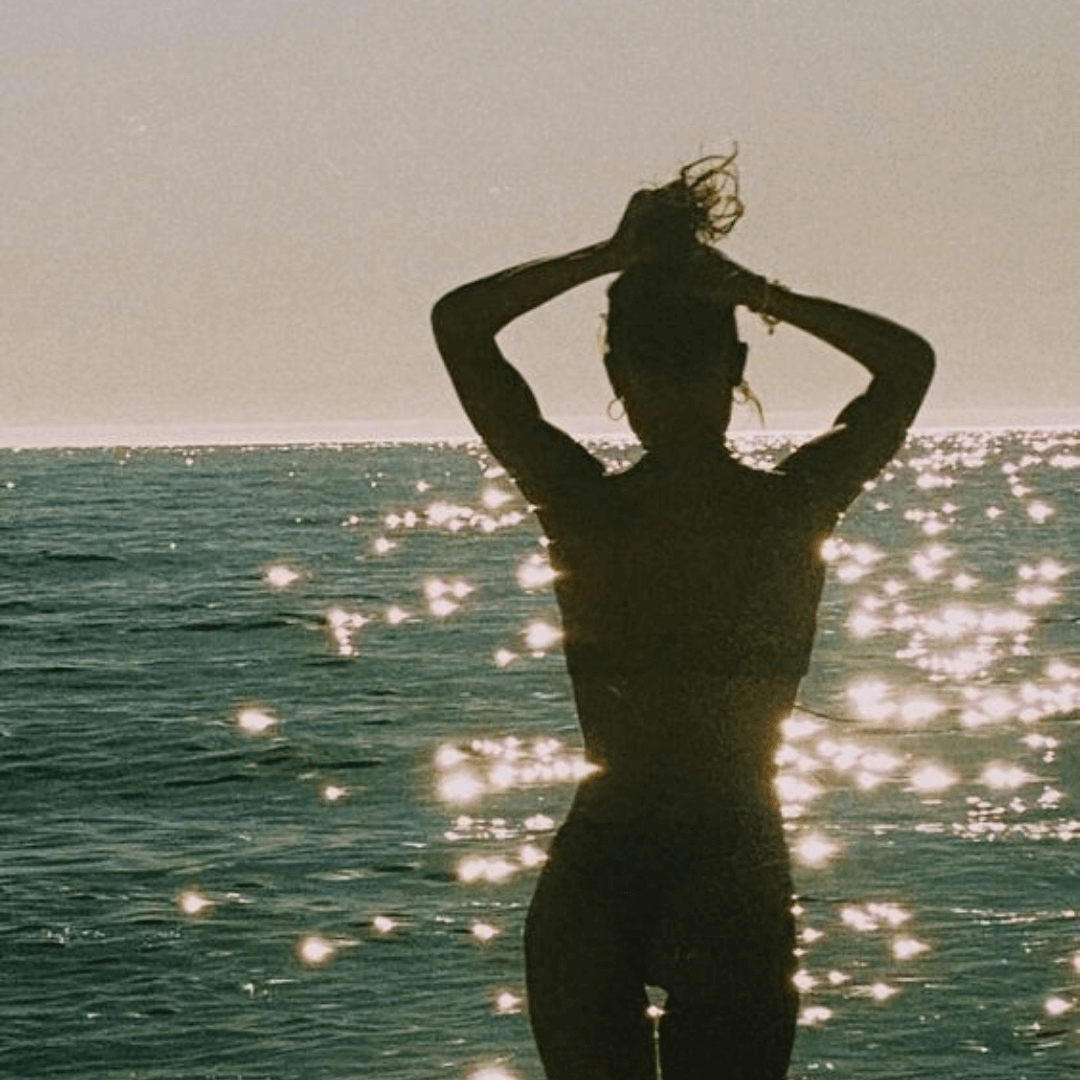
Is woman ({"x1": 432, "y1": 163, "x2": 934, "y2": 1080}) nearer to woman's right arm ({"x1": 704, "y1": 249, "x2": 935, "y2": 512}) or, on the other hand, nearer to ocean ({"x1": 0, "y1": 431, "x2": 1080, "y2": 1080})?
woman's right arm ({"x1": 704, "y1": 249, "x2": 935, "y2": 512})

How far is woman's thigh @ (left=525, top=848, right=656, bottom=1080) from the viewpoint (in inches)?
151

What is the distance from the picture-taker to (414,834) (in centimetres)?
1861

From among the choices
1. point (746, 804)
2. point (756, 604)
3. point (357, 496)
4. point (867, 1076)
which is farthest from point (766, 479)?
point (357, 496)

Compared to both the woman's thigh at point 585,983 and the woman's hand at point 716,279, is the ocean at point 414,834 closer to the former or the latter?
the woman's thigh at point 585,983

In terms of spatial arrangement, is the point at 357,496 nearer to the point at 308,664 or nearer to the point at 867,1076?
the point at 308,664

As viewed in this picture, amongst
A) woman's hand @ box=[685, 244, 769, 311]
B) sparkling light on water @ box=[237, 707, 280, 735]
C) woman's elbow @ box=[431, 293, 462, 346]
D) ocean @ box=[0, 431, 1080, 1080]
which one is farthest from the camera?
sparkling light on water @ box=[237, 707, 280, 735]

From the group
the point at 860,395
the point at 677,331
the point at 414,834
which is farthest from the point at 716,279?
the point at 414,834

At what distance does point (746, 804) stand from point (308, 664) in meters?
31.7

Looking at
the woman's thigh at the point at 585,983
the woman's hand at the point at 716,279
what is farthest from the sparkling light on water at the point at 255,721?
the woman's hand at the point at 716,279

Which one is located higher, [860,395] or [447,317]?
[447,317]

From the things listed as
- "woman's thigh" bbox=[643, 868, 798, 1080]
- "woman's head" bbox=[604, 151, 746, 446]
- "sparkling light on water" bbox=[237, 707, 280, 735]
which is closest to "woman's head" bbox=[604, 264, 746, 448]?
"woman's head" bbox=[604, 151, 746, 446]

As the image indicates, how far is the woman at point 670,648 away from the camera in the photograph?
12.5ft

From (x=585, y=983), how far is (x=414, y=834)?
14.9 metres

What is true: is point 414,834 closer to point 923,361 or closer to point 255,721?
point 255,721
